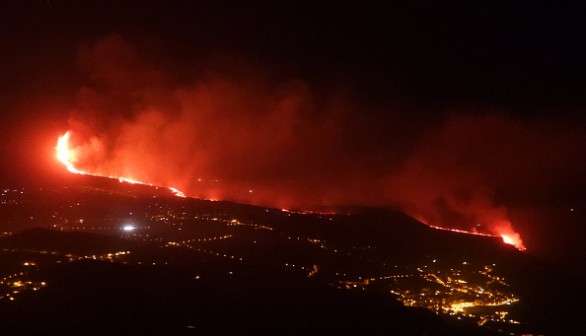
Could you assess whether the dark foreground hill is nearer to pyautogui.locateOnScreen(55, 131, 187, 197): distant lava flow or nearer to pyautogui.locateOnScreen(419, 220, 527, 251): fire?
pyautogui.locateOnScreen(419, 220, 527, 251): fire

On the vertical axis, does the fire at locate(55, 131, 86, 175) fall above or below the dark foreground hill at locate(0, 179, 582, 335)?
above

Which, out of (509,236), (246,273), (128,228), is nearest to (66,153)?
(128,228)

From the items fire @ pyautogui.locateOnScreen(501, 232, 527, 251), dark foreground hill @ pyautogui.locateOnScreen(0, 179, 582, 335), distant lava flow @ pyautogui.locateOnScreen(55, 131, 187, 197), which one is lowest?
dark foreground hill @ pyautogui.locateOnScreen(0, 179, 582, 335)

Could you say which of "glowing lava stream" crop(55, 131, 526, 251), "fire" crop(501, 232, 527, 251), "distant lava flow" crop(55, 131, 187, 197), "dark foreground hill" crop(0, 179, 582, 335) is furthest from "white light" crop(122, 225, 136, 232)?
"fire" crop(501, 232, 527, 251)

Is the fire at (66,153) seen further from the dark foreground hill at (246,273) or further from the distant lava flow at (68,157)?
the dark foreground hill at (246,273)

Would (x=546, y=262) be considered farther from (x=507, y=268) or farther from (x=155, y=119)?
(x=155, y=119)

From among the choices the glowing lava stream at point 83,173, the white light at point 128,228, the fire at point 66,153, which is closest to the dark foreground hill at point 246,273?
the white light at point 128,228

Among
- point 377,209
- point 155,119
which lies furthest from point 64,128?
point 377,209

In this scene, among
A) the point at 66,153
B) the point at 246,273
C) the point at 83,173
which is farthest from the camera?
Result: the point at 66,153

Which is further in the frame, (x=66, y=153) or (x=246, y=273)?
(x=66, y=153)

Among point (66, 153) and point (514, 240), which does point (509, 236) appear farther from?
point (66, 153)

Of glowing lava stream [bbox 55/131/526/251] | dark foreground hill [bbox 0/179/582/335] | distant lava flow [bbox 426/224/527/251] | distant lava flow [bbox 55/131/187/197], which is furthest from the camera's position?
distant lava flow [bbox 55/131/187/197]

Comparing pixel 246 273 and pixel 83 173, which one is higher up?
pixel 83 173
